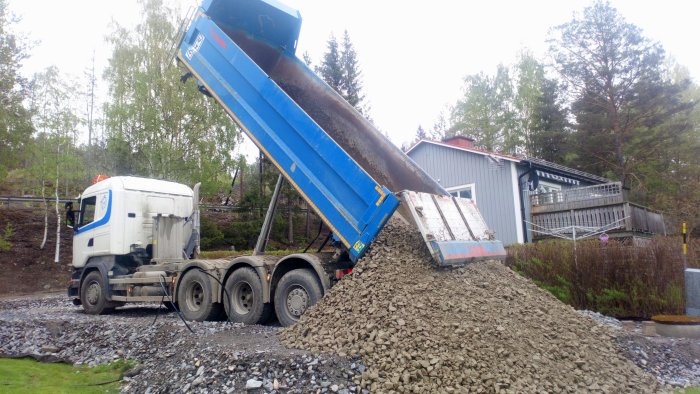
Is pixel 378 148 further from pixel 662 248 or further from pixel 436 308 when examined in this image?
pixel 662 248

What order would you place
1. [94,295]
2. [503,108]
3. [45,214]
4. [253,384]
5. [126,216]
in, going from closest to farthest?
[253,384] → [126,216] → [94,295] → [45,214] → [503,108]

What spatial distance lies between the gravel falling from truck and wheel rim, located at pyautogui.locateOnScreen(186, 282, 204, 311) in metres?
2.99

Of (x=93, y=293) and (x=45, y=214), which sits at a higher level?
(x=45, y=214)

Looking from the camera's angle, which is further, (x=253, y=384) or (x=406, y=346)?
(x=406, y=346)

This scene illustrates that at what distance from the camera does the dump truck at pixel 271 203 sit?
6199 millimetres

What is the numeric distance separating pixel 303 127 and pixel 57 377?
13.7 feet

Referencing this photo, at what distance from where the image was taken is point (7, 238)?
745 inches

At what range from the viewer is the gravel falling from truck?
443cm

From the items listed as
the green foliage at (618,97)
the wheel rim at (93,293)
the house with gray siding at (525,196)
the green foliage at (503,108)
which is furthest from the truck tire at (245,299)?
the green foliage at (503,108)

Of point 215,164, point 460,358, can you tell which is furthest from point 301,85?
point 215,164

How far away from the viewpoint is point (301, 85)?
865 cm

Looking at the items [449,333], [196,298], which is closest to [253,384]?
[449,333]

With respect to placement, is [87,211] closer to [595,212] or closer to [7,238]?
[7,238]

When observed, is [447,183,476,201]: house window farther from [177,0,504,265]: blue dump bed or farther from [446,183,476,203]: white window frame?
[177,0,504,265]: blue dump bed
